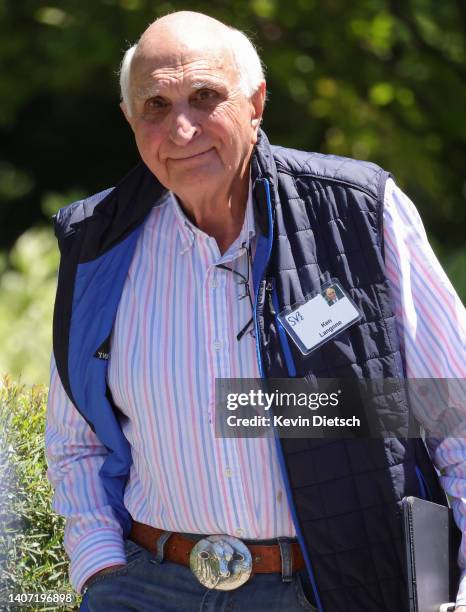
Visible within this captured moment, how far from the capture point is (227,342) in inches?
89.0

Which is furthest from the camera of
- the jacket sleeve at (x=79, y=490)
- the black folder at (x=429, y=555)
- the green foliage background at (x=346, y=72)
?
the green foliage background at (x=346, y=72)

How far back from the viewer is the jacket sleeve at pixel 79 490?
243cm

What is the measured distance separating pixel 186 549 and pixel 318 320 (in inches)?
24.0

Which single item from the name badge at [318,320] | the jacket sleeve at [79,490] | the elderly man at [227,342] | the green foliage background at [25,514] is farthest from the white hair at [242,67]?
the green foliage background at [25,514]

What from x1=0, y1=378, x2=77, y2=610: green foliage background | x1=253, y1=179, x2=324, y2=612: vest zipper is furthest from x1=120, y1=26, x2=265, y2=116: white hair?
x1=0, y1=378, x2=77, y2=610: green foliage background

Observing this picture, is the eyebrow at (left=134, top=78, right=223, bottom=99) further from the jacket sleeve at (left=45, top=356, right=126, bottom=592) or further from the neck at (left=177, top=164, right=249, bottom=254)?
the jacket sleeve at (left=45, top=356, right=126, bottom=592)

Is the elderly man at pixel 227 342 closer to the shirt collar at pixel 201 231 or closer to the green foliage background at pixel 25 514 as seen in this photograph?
the shirt collar at pixel 201 231

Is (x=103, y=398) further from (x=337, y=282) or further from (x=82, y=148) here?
(x=82, y=148)

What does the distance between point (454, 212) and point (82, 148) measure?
412 centimetres

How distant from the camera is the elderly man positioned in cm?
217

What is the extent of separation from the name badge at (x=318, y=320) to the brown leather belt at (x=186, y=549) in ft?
1.44

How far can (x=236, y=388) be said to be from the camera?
88.2 inches

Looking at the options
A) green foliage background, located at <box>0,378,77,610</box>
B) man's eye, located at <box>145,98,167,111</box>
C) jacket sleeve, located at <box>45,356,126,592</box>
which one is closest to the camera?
man's eye, located at <box>145,98,167,111</box>

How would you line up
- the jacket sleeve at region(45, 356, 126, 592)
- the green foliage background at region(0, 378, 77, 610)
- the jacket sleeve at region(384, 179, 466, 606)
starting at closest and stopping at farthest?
the jacket sleeve at region(384, 179, 466, 606)
the jacket sleeve at region(45, 356, 126, 592)
the green foliage background at region(0, 378, 77, 610)
